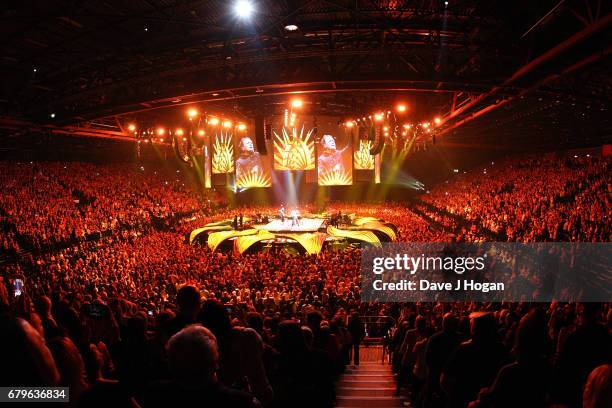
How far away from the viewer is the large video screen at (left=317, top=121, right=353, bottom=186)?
23812 mm

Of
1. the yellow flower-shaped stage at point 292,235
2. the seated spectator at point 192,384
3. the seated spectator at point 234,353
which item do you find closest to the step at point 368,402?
the seated spectator at point 234,353

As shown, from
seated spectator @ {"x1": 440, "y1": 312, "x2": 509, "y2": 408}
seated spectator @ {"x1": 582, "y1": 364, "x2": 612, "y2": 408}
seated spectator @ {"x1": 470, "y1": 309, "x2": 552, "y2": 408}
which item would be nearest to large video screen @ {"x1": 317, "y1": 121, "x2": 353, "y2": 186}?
seated spectator @ {"x1": 440, "y1": 312, "x2": 509, "y2": 408}

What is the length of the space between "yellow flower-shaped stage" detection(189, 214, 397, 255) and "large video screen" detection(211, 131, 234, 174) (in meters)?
3.06

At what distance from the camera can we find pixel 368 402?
5.58 metres

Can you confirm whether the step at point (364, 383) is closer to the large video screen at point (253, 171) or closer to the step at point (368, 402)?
the step at point (368, 402)

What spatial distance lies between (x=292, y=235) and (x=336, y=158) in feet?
15.0

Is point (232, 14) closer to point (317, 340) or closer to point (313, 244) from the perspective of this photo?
point (317, 340)

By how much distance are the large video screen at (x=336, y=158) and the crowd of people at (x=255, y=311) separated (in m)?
4.13

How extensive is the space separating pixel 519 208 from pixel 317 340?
15.8m

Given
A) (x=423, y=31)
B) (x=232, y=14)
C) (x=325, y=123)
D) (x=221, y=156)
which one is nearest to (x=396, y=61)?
(x=423, y=31)

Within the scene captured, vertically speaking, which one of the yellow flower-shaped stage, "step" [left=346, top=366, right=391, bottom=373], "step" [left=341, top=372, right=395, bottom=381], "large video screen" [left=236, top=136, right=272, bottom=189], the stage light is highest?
the stage light

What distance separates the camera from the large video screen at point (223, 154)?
76.3ft

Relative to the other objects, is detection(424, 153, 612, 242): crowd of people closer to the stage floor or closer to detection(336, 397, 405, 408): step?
the stage floor

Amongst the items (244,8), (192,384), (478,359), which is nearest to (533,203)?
(244,8)
